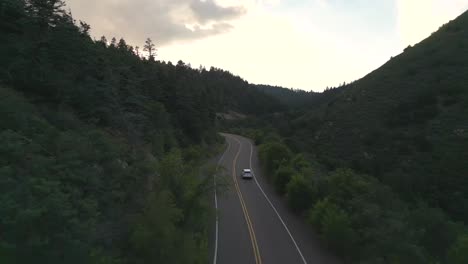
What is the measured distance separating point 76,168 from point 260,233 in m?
11.8

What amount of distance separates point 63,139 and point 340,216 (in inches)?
503

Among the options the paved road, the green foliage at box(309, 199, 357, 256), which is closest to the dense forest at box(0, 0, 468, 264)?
the green foliage at box(309, 199, 357, 256)

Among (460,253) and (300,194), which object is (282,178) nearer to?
(300,194)

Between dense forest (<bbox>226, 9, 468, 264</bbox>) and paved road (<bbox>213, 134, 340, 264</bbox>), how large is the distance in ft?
3.70

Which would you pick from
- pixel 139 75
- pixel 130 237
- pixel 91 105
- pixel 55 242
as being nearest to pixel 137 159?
pixel 91 105

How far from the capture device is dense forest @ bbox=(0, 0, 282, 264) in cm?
898

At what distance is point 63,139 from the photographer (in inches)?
539

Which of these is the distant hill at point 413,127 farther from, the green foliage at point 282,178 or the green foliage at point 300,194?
the green foliage at point 300,194

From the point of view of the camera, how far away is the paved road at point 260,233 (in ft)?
57.2

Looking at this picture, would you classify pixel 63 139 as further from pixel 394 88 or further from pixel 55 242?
pixel 394 88

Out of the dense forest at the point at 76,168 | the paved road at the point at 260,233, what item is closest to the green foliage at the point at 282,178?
the paved road at the point at 260,233

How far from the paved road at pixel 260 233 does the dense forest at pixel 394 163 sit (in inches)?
44.5

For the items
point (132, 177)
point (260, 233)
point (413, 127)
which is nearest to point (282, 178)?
point (260, 233)

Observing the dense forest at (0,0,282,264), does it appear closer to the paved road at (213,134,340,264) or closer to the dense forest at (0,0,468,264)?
the dense forest at (0,0,468,264)
